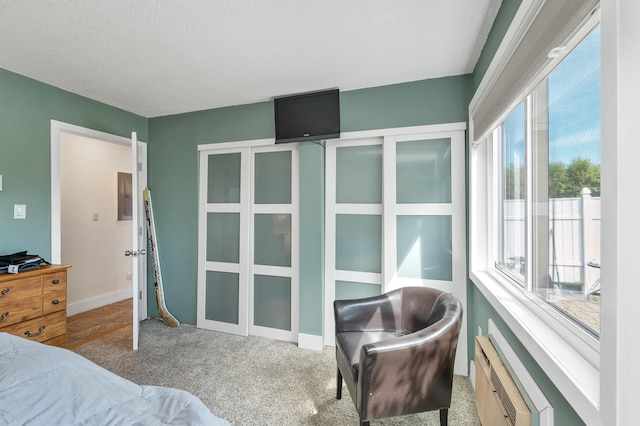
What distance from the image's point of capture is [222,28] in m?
1.89

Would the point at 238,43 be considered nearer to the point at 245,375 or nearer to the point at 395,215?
the point at 395,215

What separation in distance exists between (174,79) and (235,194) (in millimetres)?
1273

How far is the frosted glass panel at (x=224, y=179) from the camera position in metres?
3.33

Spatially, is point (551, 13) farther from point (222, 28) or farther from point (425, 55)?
point (222, 28)

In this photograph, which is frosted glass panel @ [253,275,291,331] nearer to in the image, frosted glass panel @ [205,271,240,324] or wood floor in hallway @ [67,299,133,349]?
frosted glass panel @ [205,271,240,324]

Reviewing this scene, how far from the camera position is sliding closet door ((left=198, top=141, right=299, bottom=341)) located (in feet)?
10.2

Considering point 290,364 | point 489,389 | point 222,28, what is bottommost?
point 290,364

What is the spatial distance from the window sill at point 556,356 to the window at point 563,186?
9 cm

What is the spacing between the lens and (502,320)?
1.63 m

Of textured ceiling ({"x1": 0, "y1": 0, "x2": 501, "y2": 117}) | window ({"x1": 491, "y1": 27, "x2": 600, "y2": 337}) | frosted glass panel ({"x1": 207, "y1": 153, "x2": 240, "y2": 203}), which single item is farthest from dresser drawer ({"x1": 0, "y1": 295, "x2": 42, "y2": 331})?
window ({"x1": 491, "y1": 27, "x2": 600, "y2": 337})

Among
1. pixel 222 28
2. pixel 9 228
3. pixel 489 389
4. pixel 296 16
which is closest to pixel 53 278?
pixel 9 228

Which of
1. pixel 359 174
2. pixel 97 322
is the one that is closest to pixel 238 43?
pixel 359 174

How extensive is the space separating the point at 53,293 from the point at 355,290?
2.63m

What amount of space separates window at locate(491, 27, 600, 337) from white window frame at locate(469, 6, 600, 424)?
5 centimetres
